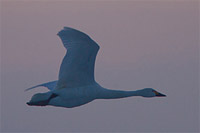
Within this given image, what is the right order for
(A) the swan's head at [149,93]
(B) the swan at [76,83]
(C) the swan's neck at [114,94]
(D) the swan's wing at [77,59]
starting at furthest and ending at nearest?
1. (A) the swan's head at [149,93]
2. (C) the swan's neck at [114,94]
3. (B) the swan at [76,83]
4. (D) the swan's wing at [77,59]

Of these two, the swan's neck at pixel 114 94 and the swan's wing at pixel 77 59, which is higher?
the swan's wing at pixel 77 59

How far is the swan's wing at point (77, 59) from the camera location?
16781mm

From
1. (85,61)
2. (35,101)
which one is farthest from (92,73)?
(35,101)

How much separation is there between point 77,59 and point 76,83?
0.91m

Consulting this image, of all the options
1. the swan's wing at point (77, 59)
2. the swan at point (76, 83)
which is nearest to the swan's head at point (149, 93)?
the swan at point (76, 83)

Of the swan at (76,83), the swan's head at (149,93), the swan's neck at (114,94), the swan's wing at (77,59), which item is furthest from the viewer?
the swan's head at (149,93)

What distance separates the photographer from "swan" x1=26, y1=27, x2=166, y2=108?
17016 mm

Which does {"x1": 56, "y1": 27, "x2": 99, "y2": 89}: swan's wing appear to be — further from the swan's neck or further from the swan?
the swan's neck

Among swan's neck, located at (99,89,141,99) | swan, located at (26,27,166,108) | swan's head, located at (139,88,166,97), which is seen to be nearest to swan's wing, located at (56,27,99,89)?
swan, located at (26,27,166,108)

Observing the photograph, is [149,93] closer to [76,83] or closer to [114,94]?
[114,94]

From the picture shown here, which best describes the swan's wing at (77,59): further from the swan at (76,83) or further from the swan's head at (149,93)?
the swan's head at (149,93)

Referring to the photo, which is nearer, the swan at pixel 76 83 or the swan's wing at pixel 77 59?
the swan's wing at pixel 77 59

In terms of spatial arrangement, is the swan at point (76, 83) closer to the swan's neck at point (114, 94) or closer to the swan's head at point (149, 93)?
the swan's neck at point (114, 94)

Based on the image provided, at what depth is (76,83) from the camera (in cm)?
1795
